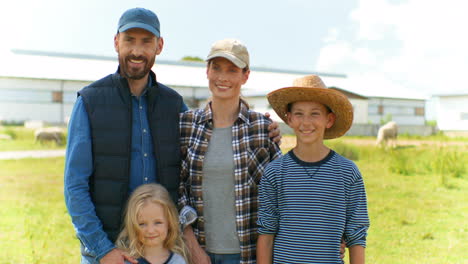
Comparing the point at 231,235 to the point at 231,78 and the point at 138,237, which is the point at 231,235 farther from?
the point at 231,78

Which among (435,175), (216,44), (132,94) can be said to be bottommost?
(435,175)

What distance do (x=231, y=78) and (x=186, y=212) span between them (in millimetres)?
720

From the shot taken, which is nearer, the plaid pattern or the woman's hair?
the woman's hair

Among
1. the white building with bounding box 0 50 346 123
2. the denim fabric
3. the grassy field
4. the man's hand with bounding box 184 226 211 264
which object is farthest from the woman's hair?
the white building with bounding box 0 50 346 123

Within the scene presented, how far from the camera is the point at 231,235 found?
8.31 ft

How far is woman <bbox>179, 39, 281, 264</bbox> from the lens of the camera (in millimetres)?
2525

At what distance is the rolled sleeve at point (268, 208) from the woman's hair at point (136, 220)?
433 mm

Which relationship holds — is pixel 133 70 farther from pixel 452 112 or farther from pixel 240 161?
pixel 452 112

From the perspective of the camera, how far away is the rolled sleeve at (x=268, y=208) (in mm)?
2400

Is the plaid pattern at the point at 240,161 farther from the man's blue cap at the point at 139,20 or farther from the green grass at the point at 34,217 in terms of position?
the green grass at the point at 34,217

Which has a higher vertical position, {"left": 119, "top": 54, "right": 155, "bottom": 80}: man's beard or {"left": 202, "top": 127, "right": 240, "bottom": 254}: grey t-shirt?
{"left": 119, "top": 54, "right": 155, "bottom": 80}: man's beard

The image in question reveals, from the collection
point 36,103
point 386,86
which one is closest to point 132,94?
point 36,103

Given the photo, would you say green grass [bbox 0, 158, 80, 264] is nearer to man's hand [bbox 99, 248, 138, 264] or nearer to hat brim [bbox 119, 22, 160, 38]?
man's hand [bbox 99, 248, 138, 264]

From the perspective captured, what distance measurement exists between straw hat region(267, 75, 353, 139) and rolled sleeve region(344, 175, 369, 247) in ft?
1.27
